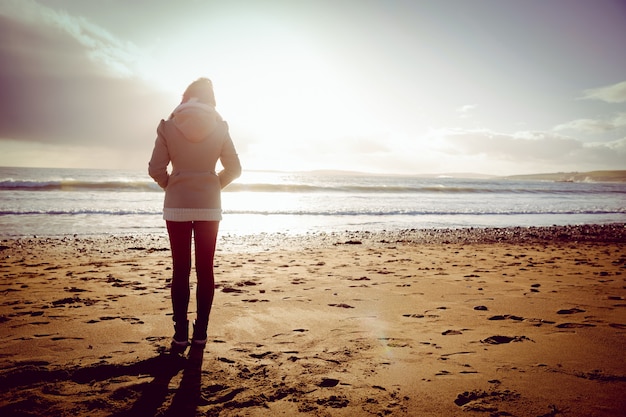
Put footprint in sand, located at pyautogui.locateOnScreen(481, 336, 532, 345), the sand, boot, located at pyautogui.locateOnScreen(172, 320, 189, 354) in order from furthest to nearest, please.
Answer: footprint in sand, located at pyautogui.locateOnScreen(481, 336, 532, 345)
boot, located at pyautogui.locateOnScreen(172, 320, 189, 354)
the sand

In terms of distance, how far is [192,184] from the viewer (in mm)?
3004

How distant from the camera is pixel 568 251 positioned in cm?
921

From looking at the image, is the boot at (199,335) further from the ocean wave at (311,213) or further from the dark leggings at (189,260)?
the ocean wave at (311,213)

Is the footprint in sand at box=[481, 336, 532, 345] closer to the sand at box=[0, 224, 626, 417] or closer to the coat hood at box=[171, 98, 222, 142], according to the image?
the sand at box=[0, 224, 626, 417]

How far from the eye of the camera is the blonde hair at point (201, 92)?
3.21 meters

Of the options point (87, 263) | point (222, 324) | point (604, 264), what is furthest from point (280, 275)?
point (604, 264)

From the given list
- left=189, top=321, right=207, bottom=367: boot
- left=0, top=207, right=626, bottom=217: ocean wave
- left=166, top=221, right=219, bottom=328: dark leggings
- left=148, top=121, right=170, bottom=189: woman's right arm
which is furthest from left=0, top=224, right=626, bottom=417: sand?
left=0, top=207, right=626, bottom=217: ocean wave

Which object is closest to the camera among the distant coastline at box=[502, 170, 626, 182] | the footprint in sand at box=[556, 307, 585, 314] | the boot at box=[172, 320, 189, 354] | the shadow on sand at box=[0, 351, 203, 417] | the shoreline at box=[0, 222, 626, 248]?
the shadow on sand at box=[0, 351, 203, 417]

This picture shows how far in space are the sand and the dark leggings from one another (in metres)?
0.39

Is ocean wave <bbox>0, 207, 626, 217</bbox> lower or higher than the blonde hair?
lower

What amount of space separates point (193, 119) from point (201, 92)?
367 millimetres

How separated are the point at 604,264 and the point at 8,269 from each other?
11531 mm

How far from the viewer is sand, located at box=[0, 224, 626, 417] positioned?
92.0 inches

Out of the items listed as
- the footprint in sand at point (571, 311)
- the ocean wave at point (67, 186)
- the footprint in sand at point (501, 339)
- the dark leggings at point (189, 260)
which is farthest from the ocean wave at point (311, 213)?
the footprint in sand at point (501, 339)
